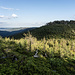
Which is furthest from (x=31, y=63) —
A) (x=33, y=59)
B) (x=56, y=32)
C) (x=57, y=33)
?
(x=56, y=32)

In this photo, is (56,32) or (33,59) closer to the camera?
(33,59)

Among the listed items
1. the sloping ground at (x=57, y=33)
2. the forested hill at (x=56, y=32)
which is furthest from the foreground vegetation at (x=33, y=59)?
the forested hill at (x=56, y=32)

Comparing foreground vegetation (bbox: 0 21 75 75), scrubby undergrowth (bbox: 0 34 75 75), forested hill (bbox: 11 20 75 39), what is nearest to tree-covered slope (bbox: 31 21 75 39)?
forested hill (bbox: 11 20 75 39)

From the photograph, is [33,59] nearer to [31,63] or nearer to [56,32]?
[31,63]

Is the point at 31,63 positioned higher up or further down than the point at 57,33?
further down

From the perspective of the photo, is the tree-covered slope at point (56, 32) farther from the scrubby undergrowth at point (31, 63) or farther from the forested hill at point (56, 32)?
the scrubby undergrowth at point (31, 63)

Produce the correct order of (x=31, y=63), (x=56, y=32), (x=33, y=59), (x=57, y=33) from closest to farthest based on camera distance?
(x=31, y=63), (x=33, y=59), (x=57, y=33), (x=56, y=32)

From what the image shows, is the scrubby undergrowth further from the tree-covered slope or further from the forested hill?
the tree-covered slope

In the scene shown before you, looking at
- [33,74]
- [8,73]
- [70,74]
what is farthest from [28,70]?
[70,74]

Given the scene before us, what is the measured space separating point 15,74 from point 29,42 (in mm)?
18680

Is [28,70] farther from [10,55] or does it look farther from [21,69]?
[10,55]

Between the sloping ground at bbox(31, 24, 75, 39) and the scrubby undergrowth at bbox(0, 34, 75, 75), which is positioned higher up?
the sloping ground at bbox(31, 24, 75, 39)

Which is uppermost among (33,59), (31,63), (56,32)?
(56,32)

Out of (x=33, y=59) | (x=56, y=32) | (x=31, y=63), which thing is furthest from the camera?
(x=56, y=32)
